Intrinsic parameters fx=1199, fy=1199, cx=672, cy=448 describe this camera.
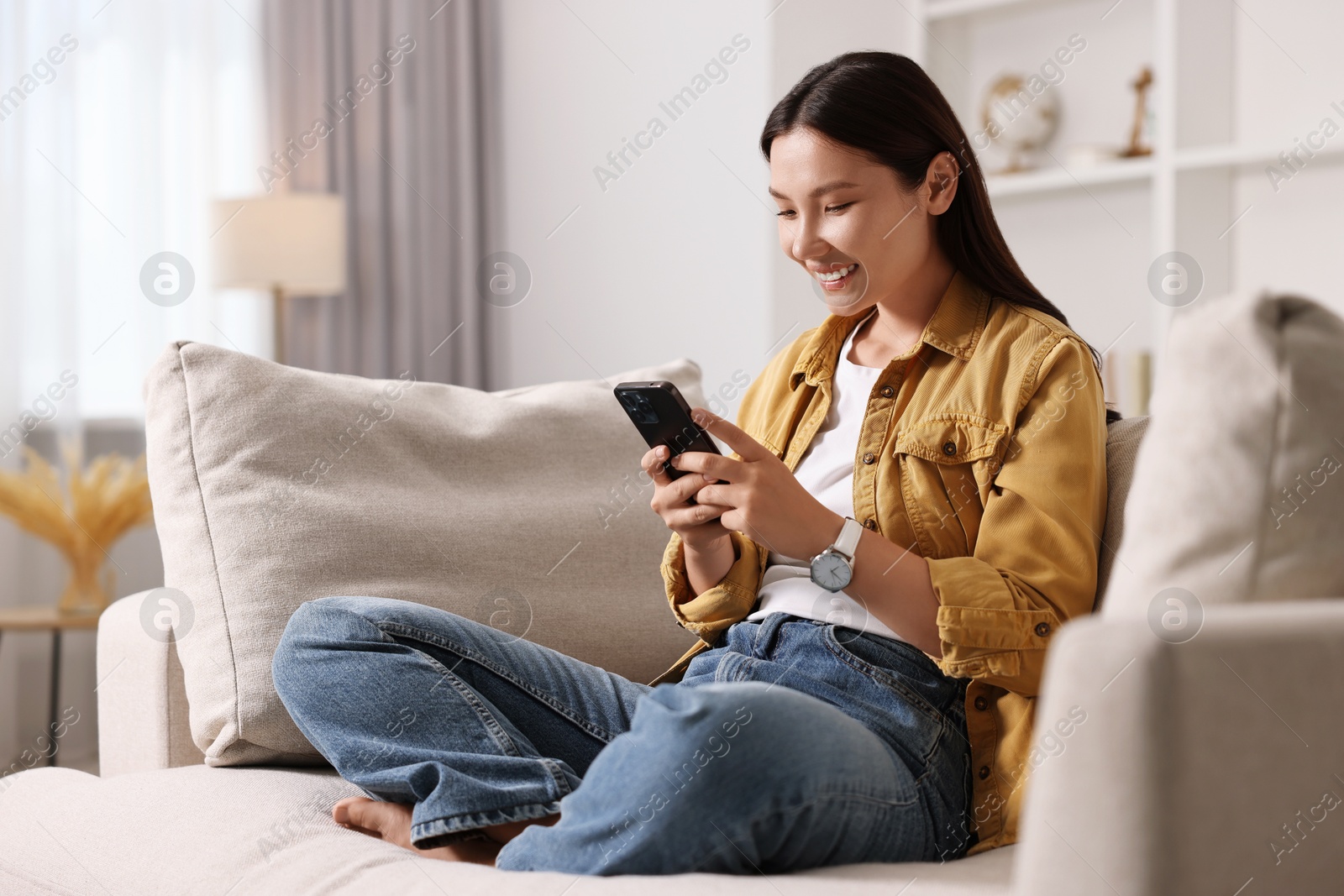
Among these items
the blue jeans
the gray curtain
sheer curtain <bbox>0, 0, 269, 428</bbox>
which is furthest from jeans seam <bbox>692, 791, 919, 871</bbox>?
the gray curtain

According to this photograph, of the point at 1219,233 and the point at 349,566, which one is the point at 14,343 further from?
the point at 1219,233

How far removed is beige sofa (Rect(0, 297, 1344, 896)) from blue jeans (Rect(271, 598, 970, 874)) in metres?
0.04

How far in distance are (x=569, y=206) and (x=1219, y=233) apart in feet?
6.00

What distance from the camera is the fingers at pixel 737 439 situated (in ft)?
3.69

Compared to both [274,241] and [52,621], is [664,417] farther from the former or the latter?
[274,241]

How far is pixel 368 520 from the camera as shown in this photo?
55.4 inches

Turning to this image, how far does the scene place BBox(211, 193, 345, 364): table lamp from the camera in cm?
307

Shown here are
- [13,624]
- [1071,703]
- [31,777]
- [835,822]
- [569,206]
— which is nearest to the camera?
[1071,703]

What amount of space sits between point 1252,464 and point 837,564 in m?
0.43

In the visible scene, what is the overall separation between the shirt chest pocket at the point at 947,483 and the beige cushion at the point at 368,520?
1.56ft

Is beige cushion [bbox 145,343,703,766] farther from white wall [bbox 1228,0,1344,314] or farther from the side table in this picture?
white wall [bbox 1228,0,1344,314]

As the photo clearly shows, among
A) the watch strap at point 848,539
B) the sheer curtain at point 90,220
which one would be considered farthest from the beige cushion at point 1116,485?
the sheer curtain at point 90,220

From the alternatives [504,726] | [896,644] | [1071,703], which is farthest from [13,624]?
[1071,703]

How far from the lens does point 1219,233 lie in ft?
9.28
